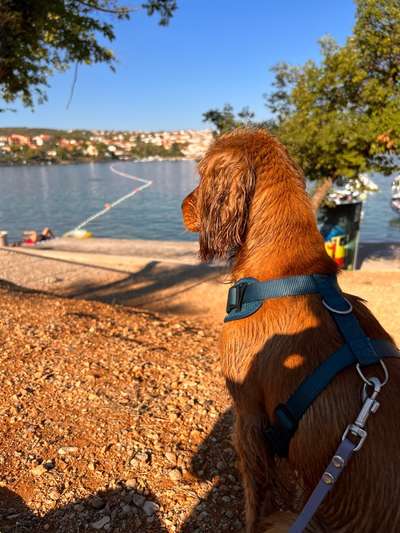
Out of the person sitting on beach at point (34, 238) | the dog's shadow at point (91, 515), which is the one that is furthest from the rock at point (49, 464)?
the person sitting on beach at point (34, 238)

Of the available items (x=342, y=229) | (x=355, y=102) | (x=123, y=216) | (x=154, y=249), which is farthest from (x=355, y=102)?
(x=123, y=216)

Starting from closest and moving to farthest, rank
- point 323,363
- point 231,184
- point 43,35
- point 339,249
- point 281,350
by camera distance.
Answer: point 323,363, point 281,350, point 231,184, point 43,35, point 339,249

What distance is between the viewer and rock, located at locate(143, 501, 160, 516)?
2.85m

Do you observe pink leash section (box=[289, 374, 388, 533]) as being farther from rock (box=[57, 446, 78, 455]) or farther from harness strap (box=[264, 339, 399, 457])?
A: rock (box=[57, 446, 78, 455])

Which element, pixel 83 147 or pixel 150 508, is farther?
pixel 83 147

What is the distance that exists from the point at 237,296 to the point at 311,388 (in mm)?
652

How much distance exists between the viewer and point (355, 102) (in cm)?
1208

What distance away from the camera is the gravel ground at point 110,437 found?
2844 mm

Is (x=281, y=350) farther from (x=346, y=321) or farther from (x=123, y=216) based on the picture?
(x=123, y=216)

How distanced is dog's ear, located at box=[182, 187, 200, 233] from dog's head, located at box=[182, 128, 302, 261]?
0.02m

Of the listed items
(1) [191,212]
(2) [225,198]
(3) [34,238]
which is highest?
(2) [225,198]

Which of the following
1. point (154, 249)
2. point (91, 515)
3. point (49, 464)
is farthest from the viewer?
point (154, 249)

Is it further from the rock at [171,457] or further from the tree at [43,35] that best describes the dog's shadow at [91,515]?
the tree at [43,35]

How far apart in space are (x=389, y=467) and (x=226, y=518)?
5.42 feet
